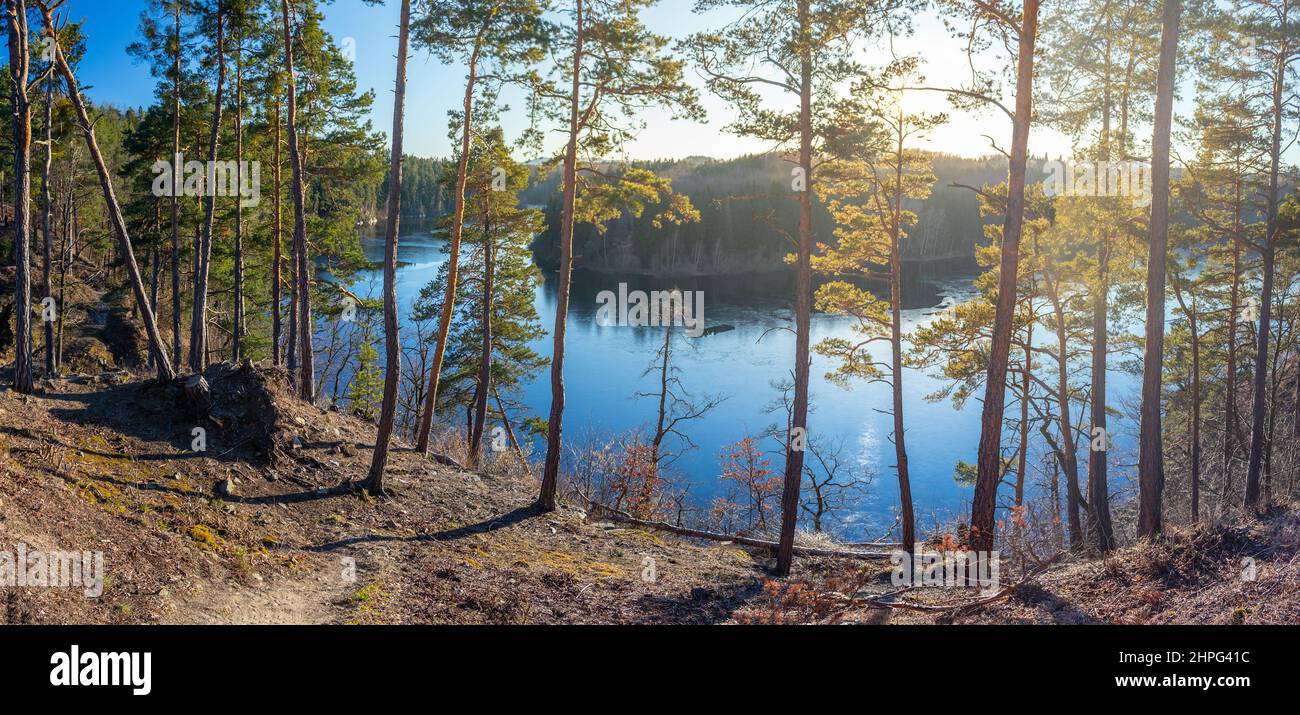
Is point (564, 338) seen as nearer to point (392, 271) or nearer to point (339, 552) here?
point (392, 271)

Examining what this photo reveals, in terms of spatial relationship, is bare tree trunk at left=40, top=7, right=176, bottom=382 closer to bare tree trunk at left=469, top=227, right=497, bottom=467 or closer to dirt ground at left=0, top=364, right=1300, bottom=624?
dirt ground at left=0, top=364, right=1300, bottom=624

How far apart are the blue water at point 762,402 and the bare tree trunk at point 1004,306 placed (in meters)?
14.3

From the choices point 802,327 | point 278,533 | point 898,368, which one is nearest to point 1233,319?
point 898,368

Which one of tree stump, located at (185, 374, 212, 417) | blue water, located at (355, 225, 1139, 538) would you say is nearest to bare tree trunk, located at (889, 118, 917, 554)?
blue water, located at (355, 225, 1139, 538)

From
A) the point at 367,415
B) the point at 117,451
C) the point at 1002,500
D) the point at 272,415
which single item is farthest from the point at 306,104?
the point at 1002,500

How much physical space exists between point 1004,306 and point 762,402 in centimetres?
2750

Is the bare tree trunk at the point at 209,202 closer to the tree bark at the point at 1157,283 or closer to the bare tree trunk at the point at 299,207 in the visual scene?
the bare tree trunk at the point at 299,207

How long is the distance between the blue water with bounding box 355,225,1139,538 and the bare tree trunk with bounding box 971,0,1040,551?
1427 cm

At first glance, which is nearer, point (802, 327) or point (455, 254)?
point (802, 327)

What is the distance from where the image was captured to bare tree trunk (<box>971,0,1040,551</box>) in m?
9.12

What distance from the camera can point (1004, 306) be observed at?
941 cm

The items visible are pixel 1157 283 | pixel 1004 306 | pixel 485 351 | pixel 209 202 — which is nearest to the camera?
pixel 1004 306

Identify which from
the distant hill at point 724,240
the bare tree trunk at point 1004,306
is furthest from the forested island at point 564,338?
the distant hill at point 724,240
